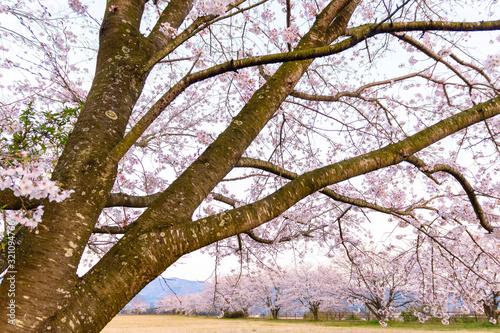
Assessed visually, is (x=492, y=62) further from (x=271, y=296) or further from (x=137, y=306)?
(x=137, y=306)

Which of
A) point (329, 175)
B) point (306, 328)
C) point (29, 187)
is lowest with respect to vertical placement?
point (306, 328)

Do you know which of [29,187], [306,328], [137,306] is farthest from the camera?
[137,306]

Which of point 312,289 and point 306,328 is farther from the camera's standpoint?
point 312,289

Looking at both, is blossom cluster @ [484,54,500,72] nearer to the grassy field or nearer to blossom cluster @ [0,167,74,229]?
blossom cluster @ [0,167,74,229]

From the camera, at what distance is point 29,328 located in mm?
1300

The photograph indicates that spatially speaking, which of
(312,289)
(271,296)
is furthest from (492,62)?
(271,296)

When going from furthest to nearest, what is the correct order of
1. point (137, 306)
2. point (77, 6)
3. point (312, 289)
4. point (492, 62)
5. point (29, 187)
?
point (137, 306), point (312, 289), point (492, 62), point (77, 6), point (29, 187)

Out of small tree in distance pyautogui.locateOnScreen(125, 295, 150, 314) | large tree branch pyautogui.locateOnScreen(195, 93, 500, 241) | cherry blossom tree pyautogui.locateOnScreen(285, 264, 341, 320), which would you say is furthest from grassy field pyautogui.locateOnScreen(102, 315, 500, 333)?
small tree in distance pyautogui.locateOnScreen(125, 295, 150, 314)

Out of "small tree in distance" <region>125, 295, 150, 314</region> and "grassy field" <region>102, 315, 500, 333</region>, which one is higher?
"grassy field" <region>102, 315, 500, 333</region>

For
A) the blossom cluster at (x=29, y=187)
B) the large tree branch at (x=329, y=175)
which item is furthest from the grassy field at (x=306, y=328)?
the blossom cluster at (x=29, y=187)

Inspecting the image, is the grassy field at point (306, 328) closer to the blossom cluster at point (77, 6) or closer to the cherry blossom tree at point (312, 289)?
the cherry blossom tree at point (312, 289)

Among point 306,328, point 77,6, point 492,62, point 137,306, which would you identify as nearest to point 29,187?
point 77,6

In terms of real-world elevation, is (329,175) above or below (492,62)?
below

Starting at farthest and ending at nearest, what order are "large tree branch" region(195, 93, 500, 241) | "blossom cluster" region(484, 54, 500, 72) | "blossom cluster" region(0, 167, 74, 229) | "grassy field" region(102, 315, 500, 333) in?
1. "grassy field" region(102, 315, 500, 333)
2. "blossom cluster" region(484, 54, 500, 72)
3. "large tree branch" region(195, 93, 500, 241)
4. "blossom cluster" region(0, 167, 74, 229)
